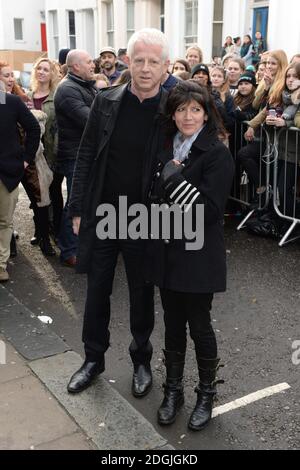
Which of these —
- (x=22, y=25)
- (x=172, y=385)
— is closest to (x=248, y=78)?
(x=172, y=385)

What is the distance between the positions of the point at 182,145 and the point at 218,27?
678 inches

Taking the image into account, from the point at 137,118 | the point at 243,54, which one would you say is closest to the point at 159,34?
the point at 137,118

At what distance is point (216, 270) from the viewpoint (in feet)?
9.96

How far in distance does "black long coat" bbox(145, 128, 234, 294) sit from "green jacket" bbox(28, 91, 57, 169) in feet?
10.5

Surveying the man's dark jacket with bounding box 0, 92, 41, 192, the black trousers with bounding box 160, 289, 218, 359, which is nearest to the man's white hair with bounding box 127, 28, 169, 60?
the black trousers with bounding box 160, 289, 218, 359

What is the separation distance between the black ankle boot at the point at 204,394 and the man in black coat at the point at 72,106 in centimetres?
280

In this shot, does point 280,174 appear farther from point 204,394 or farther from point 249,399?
point 204,394

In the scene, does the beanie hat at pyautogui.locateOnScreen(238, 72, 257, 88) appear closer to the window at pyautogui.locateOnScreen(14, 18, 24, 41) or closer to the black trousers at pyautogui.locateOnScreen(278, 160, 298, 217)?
the black trousers at pyautogui.locateOnScreen(278, 160, 298, 217)

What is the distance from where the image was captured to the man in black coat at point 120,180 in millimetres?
3074

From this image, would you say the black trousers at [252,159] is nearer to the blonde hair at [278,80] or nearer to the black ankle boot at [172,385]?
the blonde hair at [278,80]

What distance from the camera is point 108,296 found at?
11.6 ft

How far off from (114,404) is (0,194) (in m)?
2.59

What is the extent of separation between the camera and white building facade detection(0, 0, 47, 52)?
34.8 metres

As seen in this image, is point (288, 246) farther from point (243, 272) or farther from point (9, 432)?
point (9, 432)
